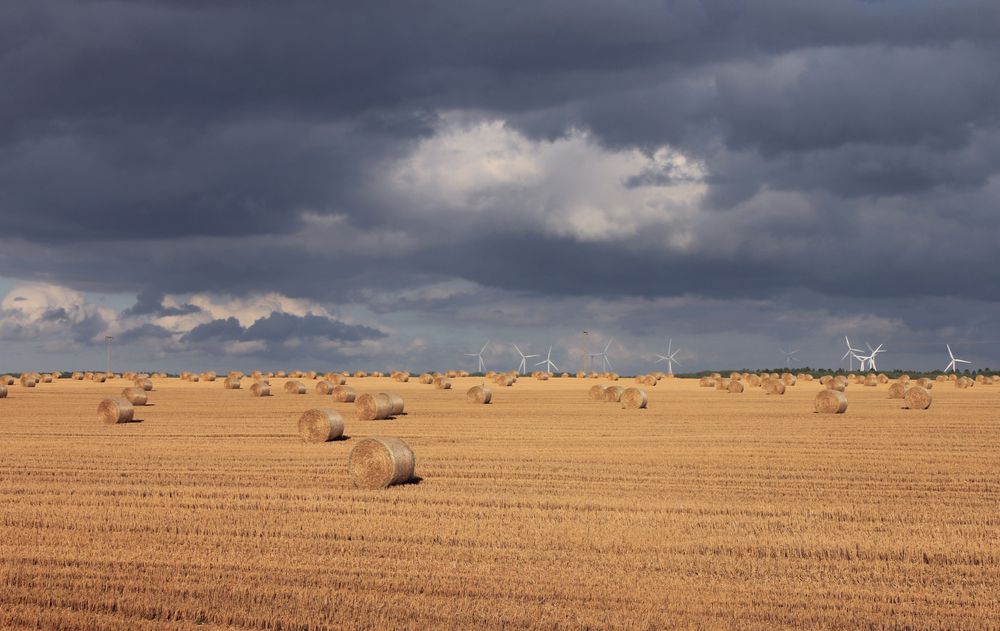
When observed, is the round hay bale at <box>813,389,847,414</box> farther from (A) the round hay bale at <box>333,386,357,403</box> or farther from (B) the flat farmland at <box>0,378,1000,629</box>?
(A) the round hay bale at <box>333,386,357,403</box>

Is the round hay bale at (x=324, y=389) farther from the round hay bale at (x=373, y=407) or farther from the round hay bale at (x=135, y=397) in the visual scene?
the round hay bale at (x=373, y=407)

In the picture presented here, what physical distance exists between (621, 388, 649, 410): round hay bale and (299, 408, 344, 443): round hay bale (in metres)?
18.4

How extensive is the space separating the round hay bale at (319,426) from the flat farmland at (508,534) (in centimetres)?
33

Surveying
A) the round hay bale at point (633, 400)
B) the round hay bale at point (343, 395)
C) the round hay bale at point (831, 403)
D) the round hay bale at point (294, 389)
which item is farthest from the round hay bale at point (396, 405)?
the round hay bale at point (294, 389)

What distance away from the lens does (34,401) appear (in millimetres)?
47000

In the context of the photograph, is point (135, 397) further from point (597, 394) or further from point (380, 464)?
point (380, 464)

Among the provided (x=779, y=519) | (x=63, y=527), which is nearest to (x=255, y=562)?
(x=63, y=527)

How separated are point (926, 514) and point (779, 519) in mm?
2423

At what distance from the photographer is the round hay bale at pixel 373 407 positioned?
34031 mm

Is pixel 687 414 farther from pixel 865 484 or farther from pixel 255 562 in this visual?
pixel 255 562

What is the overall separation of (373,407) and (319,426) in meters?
8.34

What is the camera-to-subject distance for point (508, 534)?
1309 centimetres

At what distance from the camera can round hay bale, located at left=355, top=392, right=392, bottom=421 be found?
3403 cm

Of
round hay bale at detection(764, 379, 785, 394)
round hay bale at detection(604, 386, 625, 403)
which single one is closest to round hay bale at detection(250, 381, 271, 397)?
round hay bale at detection(604, 386, 625, 403)
